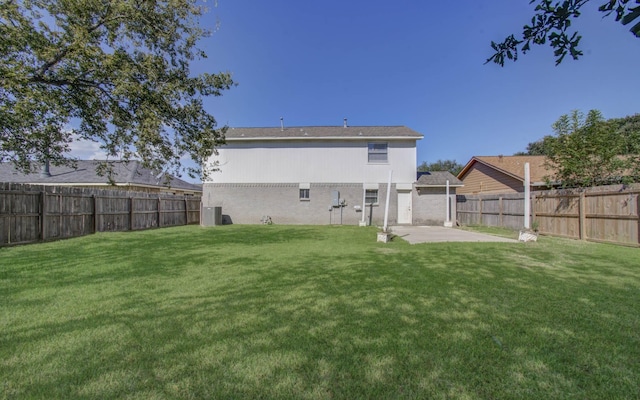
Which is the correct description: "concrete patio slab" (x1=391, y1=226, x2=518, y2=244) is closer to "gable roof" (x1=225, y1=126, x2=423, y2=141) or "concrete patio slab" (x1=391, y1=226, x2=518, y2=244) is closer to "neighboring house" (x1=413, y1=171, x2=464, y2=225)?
"neighboring house" (x1=413, y1=171, x2=464, y2=225)

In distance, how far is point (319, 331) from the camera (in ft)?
9.07

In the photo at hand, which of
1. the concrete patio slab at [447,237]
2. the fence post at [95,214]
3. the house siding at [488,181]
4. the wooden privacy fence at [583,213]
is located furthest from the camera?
the house siding at [488,181]

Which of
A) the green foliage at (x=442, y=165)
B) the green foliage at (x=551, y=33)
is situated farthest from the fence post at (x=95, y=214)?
the green foliage at (x=442, y=165)

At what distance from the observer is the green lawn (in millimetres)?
1959

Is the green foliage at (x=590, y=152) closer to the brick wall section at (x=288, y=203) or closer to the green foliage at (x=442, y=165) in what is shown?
the brick wall section at (x=288, y=203)

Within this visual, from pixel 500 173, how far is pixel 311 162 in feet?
44.3

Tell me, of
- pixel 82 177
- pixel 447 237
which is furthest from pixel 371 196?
pixel 82 177

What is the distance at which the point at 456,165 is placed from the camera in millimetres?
55125

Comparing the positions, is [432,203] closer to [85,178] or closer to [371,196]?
[371,196]

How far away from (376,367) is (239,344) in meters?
1.16

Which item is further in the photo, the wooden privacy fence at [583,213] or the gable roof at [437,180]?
the gable roof at [437,180]

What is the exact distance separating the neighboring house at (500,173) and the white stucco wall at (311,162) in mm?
7464

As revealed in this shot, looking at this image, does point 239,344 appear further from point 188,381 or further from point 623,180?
point 623,180

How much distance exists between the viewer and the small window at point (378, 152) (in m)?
16.9
